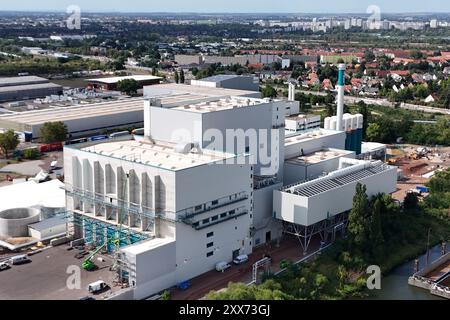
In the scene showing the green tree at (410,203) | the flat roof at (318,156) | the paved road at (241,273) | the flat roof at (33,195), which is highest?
Answer: the flat roof at (318,156)

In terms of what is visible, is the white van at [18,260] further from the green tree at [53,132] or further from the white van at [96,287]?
the green tree at [53,132]

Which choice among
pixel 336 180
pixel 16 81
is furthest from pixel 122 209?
pixel 16 81

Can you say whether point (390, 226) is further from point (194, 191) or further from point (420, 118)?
point (420, 118)

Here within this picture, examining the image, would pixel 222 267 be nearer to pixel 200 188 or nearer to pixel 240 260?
pixel 240 260

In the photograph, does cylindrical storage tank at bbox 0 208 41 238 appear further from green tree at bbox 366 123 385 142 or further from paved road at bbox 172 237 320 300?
green tree at bbox 366 123 385 142

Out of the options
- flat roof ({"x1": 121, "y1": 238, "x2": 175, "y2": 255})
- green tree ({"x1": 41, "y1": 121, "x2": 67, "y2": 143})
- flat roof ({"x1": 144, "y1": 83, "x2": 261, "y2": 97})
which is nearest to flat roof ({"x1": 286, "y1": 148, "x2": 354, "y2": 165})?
flat roof ({"x1": 121, "y1": 238, "x2": 175, "y2": 255})

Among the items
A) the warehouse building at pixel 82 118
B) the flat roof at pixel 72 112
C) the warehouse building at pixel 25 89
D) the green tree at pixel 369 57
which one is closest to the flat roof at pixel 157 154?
the warehouse building at pixel 82 118
